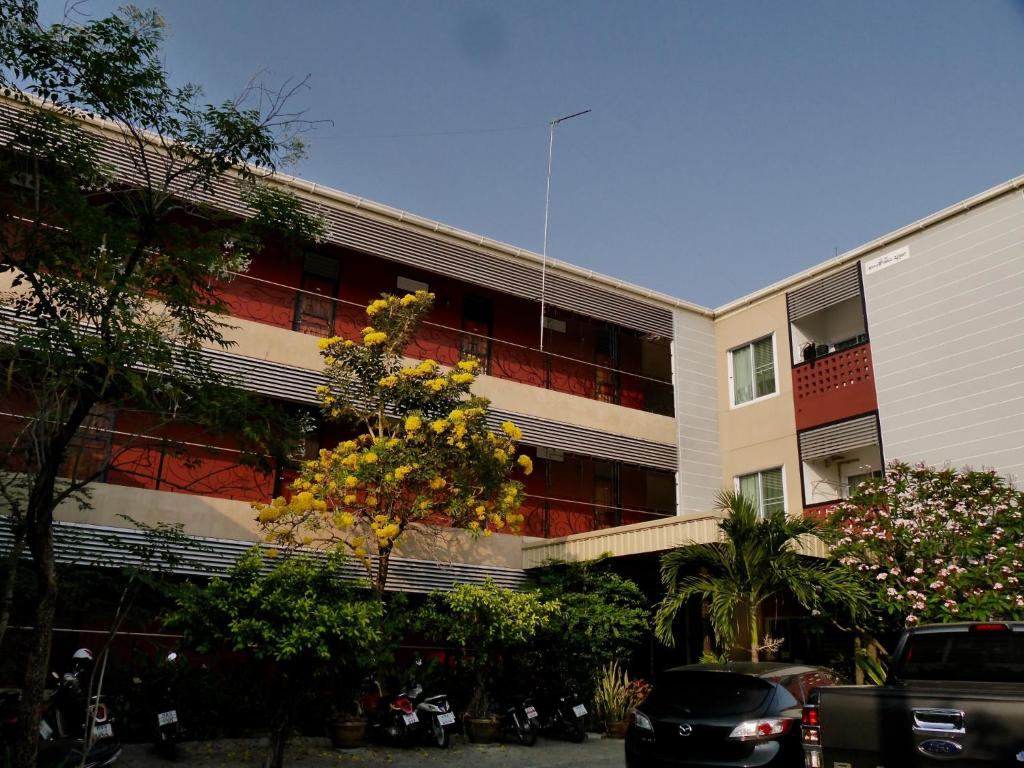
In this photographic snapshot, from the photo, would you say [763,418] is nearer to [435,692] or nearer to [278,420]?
[435,692]

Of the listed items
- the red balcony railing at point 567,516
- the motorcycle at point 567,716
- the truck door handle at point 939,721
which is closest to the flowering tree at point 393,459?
the motorcycle at point 567,716

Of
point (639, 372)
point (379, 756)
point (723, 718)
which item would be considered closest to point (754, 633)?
point (723, 718)

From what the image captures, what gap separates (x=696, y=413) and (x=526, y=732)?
864 cm

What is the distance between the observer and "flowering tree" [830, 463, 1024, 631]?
1202cm

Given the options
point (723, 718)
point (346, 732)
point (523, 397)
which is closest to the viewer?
point (723, 718)

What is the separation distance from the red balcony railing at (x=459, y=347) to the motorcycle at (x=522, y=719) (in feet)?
21.9

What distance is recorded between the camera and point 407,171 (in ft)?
38.0

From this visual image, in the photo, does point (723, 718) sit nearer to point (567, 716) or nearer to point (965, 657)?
point (965, 657)

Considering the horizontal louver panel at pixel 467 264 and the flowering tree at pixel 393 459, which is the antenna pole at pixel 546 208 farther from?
the flowering tree at pixel 393 459

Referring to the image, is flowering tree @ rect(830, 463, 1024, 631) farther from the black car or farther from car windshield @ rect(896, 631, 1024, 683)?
car windshield @ rect(896, 631, 1024, 683)

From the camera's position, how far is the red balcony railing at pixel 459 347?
1612 cm

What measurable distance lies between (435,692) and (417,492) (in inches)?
117

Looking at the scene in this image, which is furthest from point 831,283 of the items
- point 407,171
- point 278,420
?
point 278,420

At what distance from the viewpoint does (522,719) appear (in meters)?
12.7
